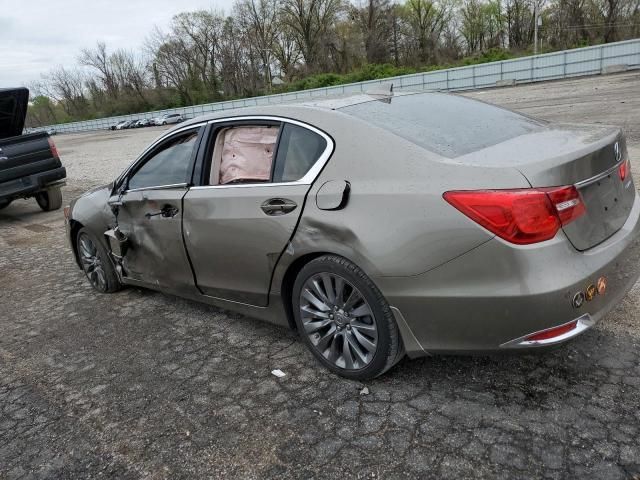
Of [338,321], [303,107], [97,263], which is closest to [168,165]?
[303,107]

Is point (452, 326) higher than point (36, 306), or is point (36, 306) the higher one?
point (452, 326)

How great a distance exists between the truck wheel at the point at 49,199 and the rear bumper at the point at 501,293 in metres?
9.05

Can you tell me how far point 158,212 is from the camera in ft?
12.5

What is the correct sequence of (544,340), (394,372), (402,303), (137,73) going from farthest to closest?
(137,73) → (394,372) → (402,303) → (544,340)

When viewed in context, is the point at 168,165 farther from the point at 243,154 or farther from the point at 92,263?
the point at 92,263

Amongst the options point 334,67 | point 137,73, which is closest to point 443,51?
point 334,67

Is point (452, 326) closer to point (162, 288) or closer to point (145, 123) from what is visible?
point (162, 288)

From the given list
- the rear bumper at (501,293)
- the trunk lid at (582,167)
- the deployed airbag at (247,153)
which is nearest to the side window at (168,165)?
the deployed airbag at (247,153)

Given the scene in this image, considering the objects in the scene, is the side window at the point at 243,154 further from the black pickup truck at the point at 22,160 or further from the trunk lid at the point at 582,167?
the black pickup truck at the point at 22,160

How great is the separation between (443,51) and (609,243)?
231ft

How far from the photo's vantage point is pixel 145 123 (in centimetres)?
5678

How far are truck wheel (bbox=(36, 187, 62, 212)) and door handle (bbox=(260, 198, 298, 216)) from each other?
27.1ft

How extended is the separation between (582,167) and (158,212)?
2.70 meters

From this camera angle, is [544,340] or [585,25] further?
[585,25]
